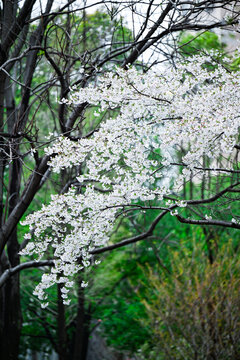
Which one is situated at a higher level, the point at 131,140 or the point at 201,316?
the point at 131,140

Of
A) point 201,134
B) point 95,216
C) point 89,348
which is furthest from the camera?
point 89,348

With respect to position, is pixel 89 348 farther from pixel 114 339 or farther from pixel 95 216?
pixel 95 216

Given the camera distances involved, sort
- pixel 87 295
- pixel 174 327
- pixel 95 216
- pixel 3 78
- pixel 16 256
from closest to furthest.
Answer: pixel 95 216 → pixel 3 78 → pixel 16 256 → pixel 174 327 → pixel 87 295

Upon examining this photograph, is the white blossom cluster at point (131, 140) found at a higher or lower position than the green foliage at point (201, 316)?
higher

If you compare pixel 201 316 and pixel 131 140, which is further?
pixel 201 316

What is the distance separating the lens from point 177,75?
3855 millimetres

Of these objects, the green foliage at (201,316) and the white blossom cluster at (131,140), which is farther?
the green foliage at (201,316)

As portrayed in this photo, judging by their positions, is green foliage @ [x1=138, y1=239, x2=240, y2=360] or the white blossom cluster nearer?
the white blossom cluster

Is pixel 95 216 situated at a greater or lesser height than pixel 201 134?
lesser

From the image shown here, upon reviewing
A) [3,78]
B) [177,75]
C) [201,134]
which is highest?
[3,78]

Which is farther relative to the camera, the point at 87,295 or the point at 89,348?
the point at 89,348

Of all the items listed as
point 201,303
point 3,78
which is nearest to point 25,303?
point 201,303

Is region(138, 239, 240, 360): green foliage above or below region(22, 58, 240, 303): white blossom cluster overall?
below

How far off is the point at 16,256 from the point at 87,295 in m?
2.40
